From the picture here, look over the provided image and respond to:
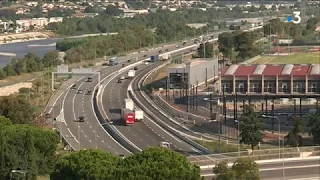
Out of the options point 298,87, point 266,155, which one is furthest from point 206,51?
point 266,155

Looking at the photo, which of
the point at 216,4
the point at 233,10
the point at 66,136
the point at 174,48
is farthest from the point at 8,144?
the point at 216,4

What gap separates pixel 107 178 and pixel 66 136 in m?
7.47

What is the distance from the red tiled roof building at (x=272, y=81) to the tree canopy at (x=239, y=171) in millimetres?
10107

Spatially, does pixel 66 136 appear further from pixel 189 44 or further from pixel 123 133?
pixel 189 44

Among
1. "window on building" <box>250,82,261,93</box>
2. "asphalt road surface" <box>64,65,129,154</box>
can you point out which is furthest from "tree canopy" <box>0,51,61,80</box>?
"window on building" <box>250,82,261,93</box>

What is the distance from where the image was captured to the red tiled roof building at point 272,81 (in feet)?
70.2

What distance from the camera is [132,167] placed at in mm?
10609

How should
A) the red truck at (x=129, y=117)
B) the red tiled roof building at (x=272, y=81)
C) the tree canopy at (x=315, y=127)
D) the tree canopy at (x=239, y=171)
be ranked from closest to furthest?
the tree canopy at (x=239, y=171) < the tree canopy at (x=315, y=127) < the red truck at (x=129, y=117) < the red tiled roof building at (x=272, y=81)

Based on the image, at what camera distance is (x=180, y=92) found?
2475 centimetres

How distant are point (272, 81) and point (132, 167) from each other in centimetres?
1138

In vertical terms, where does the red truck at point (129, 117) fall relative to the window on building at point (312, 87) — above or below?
below

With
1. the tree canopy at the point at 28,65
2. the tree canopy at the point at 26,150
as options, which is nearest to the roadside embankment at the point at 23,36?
the tree canopy at the point at 28,65

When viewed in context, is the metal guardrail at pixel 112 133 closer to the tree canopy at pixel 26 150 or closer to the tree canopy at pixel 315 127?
the tree canopy at pixel 26 150

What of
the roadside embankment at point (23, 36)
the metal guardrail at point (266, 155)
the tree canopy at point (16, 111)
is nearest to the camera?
the metal guardrail at point (266, 155)
